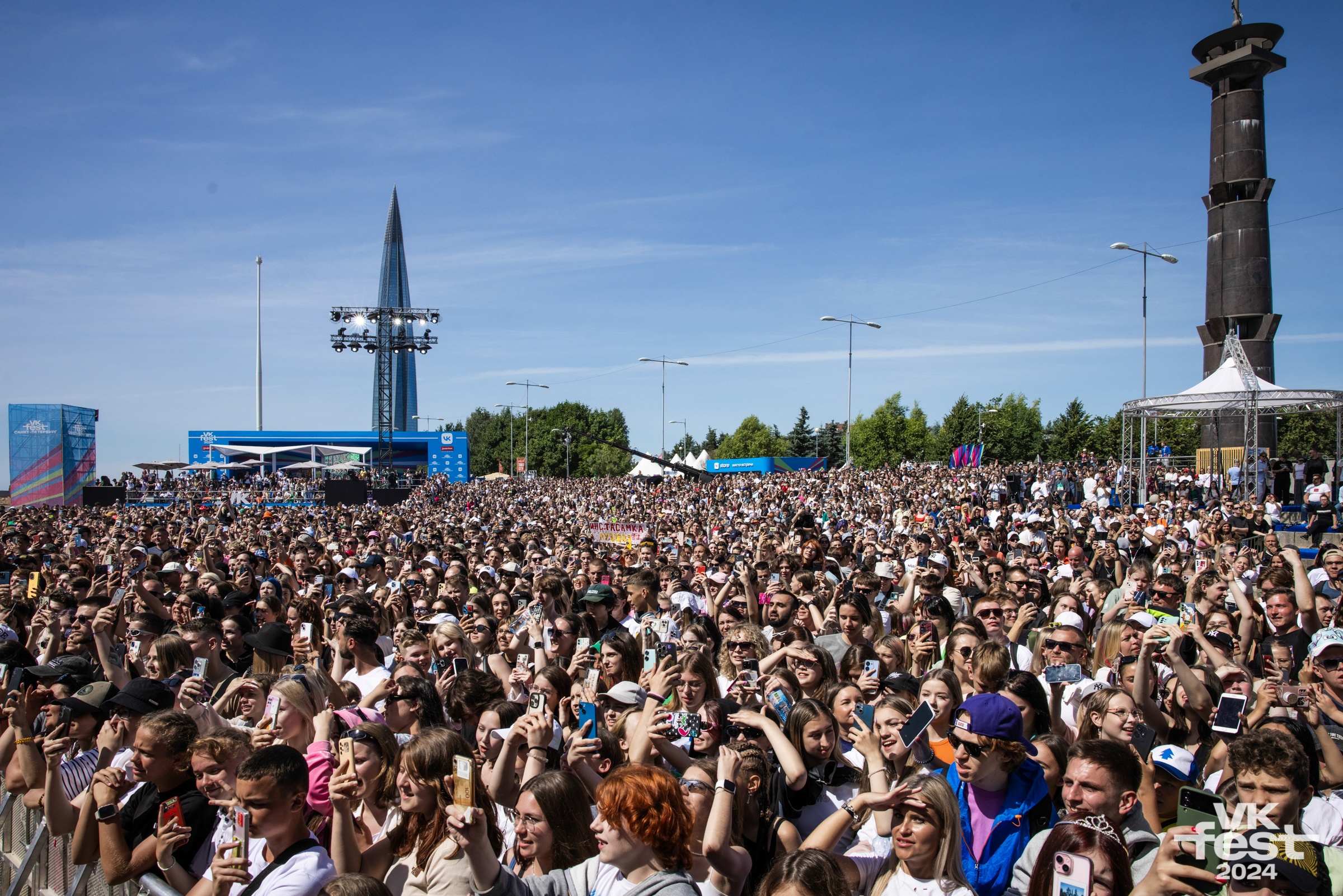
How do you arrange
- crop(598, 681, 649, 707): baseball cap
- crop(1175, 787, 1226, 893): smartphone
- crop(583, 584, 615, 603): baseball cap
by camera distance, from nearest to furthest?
crop(1175, 787, 1226, 893): smartphone
crop(598, 681, 649, 707): baseball cap
crop(583, 584, 615, 603): baseball cap

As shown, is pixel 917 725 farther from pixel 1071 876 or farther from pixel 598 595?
pixel 598 595

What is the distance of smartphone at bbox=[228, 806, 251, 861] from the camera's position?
10.2 ft

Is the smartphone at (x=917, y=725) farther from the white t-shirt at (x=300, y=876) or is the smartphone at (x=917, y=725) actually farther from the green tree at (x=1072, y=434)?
the green tree at (x=1072, y=434)

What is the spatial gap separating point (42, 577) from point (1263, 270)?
111ft

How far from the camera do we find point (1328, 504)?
18703 millimetres

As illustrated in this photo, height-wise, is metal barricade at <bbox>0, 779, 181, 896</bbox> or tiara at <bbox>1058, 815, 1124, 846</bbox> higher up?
tiara at <bbox>1058, 815, 1124, 846</bbox>

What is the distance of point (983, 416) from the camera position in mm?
82375

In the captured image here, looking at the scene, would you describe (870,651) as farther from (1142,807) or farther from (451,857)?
(451,857)

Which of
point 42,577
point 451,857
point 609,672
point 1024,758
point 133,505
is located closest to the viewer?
point 451,857

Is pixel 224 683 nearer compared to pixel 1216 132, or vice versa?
pixel 224 683

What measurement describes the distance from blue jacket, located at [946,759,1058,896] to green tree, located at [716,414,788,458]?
96.1 m

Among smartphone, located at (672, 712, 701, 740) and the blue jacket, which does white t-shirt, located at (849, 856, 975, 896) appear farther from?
smartphone, located at (672, 712, 701, 740)

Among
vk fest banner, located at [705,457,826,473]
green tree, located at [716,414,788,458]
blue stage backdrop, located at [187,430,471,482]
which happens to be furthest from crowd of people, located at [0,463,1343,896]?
green tree, located at [716,414,788,458]

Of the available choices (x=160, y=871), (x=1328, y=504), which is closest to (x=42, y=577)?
(x=160, y=871)
